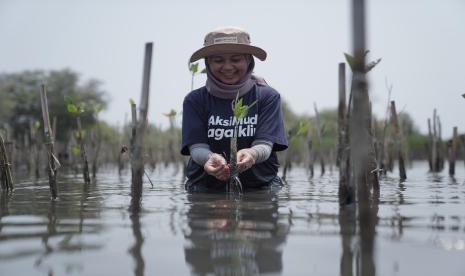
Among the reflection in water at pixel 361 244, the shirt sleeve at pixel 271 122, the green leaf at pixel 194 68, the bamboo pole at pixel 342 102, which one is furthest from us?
the green leaf at pixel 194 68

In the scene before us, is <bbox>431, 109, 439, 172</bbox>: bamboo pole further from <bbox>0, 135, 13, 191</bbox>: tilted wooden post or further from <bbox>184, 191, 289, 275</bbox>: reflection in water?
<bbox>0, 135, 13, 191</bbox>: tilted wooden post

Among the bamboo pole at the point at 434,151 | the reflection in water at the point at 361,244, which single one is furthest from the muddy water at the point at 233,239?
the bamboo pole at the point at 434,151

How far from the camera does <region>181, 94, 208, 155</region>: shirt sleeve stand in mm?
3844

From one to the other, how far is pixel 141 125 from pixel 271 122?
1465 millimetres

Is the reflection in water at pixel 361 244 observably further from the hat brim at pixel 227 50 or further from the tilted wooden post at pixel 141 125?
the hat brim at pixel 227 50

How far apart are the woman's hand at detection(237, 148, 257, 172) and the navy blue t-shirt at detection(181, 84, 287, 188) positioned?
244 millimetres

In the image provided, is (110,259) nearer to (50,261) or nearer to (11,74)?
(50,261)

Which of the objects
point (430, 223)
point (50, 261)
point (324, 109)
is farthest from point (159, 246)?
point (324, 109)

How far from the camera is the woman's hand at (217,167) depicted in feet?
11.3

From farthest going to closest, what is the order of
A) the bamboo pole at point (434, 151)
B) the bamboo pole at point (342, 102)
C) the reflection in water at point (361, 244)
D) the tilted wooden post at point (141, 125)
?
the bamboo pole at point (434, 151) < the tilted wooden post at point (141, 125) < the bamboo pole at point (342, 102) < the reflection in water at point (361, 244)

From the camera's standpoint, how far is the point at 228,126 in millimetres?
3906

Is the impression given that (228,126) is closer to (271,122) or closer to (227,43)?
(271,122)

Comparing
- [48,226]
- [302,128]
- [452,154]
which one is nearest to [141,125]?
[48,226]

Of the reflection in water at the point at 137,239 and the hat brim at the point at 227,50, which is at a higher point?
the hat brim at the point at 227,50
